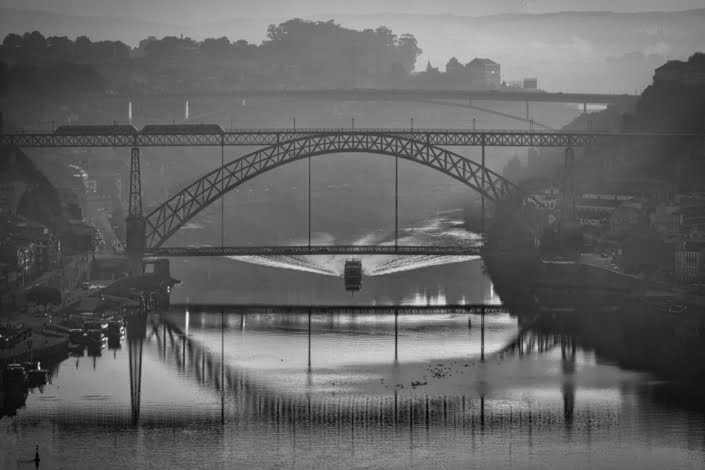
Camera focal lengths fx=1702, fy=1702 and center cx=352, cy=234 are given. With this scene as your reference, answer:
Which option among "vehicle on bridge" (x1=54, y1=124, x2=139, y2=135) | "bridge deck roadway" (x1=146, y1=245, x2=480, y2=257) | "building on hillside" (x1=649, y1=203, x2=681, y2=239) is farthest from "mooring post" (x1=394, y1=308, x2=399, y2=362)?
"vehicle on bridge" (x1=54, y1=124, x2=139, y2=135)

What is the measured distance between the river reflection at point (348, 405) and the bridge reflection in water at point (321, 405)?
5 centimetres

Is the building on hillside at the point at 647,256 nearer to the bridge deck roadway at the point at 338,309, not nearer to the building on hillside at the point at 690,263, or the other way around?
the building on hillside at the point at 690,263

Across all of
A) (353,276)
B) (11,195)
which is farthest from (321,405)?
(11,195)

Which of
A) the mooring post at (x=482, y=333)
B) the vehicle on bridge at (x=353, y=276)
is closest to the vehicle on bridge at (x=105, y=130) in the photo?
the vehicle on bridge at (x=353, y=276)

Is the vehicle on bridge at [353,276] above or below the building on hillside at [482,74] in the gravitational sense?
below

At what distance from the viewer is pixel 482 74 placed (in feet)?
600

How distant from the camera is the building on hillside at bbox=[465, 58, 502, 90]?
18038 cm

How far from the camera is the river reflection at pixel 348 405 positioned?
37.8 m

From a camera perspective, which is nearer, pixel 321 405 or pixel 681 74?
pixel 321 405

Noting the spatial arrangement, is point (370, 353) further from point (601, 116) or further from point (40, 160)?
point (601, 116)

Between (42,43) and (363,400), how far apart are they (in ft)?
340

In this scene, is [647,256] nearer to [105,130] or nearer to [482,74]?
[105,130]

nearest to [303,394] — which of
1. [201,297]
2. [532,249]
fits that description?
[201,297]

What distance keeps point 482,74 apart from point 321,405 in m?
143
